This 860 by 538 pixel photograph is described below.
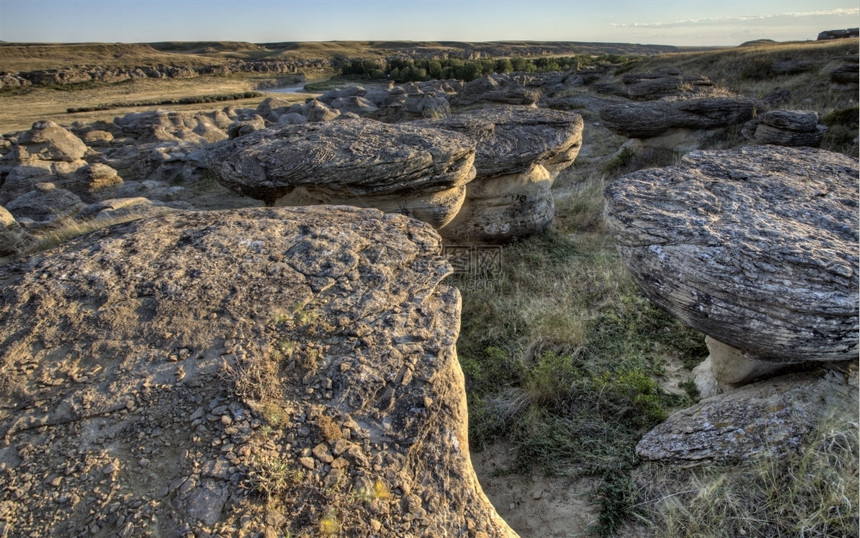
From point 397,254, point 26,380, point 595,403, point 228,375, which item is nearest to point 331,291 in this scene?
point 397,254

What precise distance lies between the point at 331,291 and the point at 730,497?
279 cm

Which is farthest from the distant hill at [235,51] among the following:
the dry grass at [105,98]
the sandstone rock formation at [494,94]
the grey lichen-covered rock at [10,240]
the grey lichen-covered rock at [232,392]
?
the grey lichen-covered rock at [232,392]

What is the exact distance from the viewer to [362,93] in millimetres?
31203

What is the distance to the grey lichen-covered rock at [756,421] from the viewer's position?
10.1 feet

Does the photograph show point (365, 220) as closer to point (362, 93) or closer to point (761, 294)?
point (761, 294)

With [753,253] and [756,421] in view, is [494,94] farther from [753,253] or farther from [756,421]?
[756,421]

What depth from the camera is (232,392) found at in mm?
2779

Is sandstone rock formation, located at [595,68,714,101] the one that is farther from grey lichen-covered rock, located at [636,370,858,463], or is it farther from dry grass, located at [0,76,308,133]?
dry grass, located at [0,76,308,133]

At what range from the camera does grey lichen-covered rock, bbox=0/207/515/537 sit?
2381 millimetres

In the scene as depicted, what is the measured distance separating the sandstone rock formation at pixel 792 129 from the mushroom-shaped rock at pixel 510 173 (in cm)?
640

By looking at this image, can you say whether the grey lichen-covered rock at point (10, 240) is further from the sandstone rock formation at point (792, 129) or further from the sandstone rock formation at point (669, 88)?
the sandstone rock formation at point (669, 88)

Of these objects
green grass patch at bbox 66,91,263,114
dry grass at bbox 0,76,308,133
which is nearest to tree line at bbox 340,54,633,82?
dry grass at bbox 0,76,308,133

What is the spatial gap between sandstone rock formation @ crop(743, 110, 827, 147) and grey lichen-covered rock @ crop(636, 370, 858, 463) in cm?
1054

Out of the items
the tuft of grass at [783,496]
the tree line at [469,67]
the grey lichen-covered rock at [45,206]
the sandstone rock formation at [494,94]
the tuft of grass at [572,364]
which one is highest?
the tree line at [469,67]
